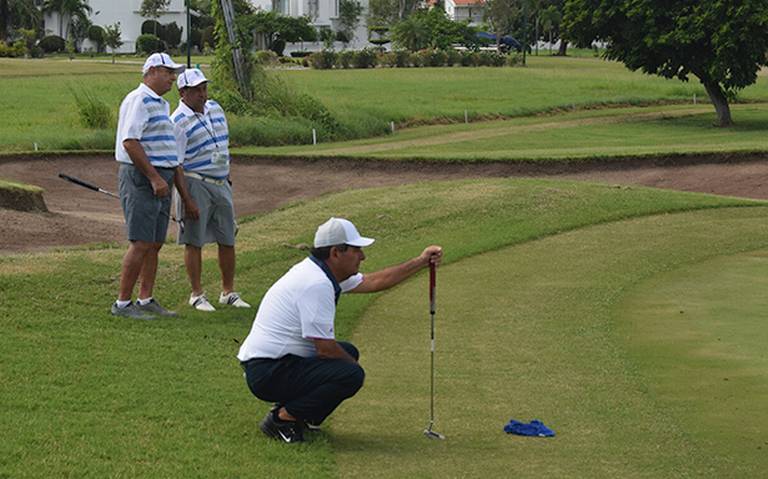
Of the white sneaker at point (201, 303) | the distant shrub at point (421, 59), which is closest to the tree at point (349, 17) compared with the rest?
the distant shrub at point (421, 59)

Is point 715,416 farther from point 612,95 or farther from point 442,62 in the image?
point 442,62

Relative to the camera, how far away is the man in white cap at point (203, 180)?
1243 cm

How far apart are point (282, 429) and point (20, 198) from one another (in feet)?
40.3

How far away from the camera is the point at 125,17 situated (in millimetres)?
118250

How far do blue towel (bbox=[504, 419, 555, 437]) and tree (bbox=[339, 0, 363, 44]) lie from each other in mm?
122260

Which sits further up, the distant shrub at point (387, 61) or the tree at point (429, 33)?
the tree at point (429, 33)

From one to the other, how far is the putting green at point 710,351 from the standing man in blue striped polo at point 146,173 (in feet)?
13.7

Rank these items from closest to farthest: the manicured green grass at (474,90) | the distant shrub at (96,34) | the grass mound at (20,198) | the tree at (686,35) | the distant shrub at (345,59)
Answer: the grass mound at (20,198)
the tree at (686,35)
the manicured green grass at (474,90)
the distant shrub at (345,59)
the distant shrub at (96,34)

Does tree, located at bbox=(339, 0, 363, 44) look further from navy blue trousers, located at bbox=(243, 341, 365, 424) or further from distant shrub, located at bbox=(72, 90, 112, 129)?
navy blue trousers, located at bbox=(243, 341, 365, 424)

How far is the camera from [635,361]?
414 inches

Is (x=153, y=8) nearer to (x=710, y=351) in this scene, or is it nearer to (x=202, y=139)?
(x=202, y=139)

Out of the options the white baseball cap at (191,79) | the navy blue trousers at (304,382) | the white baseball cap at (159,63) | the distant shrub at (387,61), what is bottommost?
the distant shrub at (387,61)

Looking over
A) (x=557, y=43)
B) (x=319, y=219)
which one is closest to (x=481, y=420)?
(x=319, y=219)

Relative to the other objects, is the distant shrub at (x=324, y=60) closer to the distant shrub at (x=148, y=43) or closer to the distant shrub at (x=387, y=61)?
the distant shrub at (x=387, y=61)
